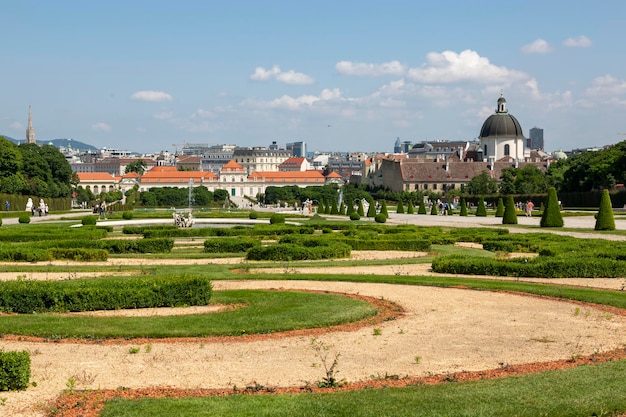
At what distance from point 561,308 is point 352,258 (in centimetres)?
1033

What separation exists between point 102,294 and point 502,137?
124 metres

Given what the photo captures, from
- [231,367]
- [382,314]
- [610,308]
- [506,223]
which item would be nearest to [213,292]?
[382,314]

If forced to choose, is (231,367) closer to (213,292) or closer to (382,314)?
(382,314)

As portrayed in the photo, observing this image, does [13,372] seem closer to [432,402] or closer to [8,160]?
[432,402]

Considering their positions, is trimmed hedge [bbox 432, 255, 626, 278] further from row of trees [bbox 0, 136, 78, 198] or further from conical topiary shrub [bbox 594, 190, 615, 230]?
row of trees [bbox 0, 136, 78, 198]

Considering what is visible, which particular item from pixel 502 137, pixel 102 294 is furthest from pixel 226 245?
pixel 502 137

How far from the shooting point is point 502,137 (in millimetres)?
131750

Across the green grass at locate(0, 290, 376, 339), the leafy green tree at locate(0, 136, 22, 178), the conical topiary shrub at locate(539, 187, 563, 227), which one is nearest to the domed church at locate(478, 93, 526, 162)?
the leafy green tree at locate(0, 136, 22, 178)

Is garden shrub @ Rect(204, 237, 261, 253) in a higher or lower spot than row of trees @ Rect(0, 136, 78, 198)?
lower

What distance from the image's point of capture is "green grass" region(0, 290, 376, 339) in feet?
37.6

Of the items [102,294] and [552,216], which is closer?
[102,294]

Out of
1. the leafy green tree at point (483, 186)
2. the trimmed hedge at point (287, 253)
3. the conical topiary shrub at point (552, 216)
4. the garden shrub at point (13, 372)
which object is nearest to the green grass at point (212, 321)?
the garden shrub at point (13, 372)

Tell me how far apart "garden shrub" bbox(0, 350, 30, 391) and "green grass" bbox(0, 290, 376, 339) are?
2743 mm

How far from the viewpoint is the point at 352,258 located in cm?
2369
